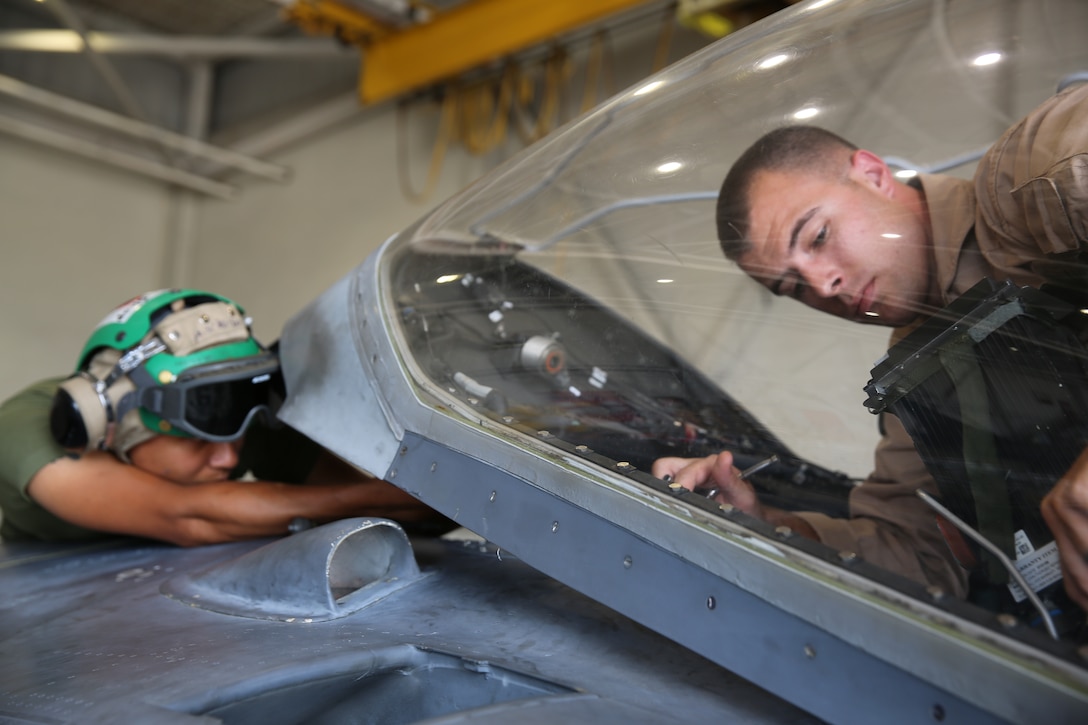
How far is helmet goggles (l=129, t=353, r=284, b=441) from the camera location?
176 centimetres

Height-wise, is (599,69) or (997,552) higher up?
(599,69)

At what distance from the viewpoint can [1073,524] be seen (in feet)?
2.59

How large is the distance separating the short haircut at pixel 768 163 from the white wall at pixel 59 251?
767 cm

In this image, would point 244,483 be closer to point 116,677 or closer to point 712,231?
point 116,677

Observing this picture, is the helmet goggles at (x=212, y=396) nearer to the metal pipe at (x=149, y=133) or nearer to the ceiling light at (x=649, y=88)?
the ceiling light at (x=649, y=88)

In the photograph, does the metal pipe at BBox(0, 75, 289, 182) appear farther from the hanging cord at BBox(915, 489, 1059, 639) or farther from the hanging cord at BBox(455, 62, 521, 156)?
the hanging cord at BBox(915, 489, 1059, 639)

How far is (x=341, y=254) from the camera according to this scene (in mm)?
6961

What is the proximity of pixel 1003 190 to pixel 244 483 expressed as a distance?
1556mm

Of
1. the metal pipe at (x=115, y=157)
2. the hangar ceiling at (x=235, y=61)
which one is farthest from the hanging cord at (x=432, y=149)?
the metal pipe at (x=115, y=157)

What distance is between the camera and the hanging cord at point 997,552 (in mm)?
800

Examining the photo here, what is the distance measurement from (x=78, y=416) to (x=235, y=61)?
8.04 m

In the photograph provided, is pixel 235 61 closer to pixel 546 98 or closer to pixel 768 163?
pixel 546 98

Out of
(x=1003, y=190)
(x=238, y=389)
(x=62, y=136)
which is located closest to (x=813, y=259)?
(x=1003, y=190)

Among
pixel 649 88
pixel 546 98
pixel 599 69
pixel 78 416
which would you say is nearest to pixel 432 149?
pixel 546 98
